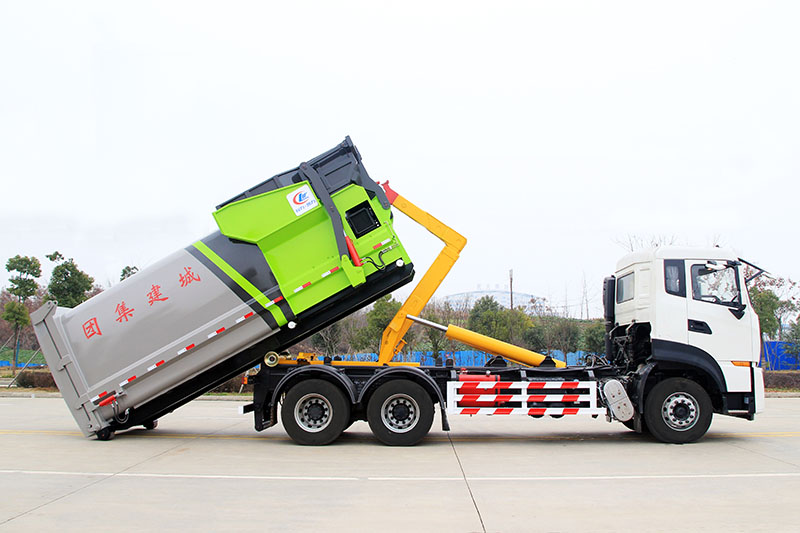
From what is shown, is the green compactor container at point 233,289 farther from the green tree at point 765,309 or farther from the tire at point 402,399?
the green tree at point 765,309

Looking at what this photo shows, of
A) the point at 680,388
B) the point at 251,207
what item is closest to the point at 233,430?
the point at 251,207

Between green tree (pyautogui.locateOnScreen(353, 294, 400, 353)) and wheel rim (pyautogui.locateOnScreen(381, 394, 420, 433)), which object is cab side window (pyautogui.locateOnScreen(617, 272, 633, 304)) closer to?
wheel rim (pyautogui.locateOnScreen(381, 394, 420, 433))

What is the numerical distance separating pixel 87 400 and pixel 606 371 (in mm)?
7803

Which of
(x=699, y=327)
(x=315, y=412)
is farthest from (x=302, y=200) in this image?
(x=699, y=327)

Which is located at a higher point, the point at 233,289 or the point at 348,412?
the point at 233,289

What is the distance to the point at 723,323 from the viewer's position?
31.2 ft

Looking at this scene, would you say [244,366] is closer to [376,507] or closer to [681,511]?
[376,507]

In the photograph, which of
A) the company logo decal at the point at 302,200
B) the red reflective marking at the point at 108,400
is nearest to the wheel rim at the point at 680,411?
the company logo decal at the point at 302,200

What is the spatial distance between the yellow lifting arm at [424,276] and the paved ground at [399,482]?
60.8 inches

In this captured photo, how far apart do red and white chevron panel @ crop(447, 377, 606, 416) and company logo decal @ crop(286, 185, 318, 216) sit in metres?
3.33

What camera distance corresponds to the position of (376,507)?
5.68 meters

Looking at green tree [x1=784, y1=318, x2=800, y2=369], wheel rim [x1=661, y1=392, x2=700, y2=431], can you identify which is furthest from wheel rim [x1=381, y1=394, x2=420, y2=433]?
green tree [x1=784, y1=318, x2=800, y2=369]

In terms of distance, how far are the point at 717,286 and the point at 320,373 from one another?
20.0ft

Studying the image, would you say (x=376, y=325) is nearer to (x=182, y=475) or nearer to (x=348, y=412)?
(x=348, y=412)
